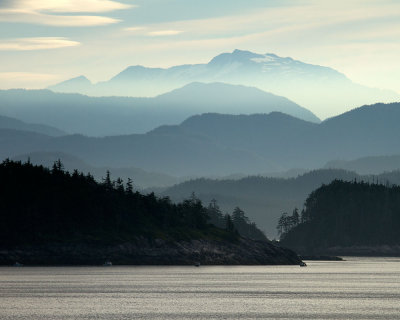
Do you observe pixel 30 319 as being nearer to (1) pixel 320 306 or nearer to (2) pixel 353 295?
(1) pixel 320 306

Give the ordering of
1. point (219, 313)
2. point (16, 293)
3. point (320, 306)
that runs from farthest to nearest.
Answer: point (16, 293)
point (320, 306)
point (219, 313)

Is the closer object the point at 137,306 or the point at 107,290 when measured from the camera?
the point at 137,306

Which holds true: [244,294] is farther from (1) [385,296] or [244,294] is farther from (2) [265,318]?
(2) [265,318]

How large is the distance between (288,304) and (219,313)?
72.9ft

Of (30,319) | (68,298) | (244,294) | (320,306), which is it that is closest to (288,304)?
(320,306)

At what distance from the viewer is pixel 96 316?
14800cm

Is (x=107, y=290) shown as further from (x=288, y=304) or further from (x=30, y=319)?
(x=30, y=319)

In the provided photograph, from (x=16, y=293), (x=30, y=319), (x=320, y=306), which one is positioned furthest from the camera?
(x=16, y=293)

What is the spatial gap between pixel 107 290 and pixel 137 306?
114 ft

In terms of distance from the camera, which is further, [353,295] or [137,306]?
[353,295]

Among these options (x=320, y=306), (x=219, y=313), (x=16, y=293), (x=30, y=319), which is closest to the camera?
(x=30, y=319)

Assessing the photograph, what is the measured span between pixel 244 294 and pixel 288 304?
21.8 meters

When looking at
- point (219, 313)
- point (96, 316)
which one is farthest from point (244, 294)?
point (96, 316)

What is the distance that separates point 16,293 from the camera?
621ft
